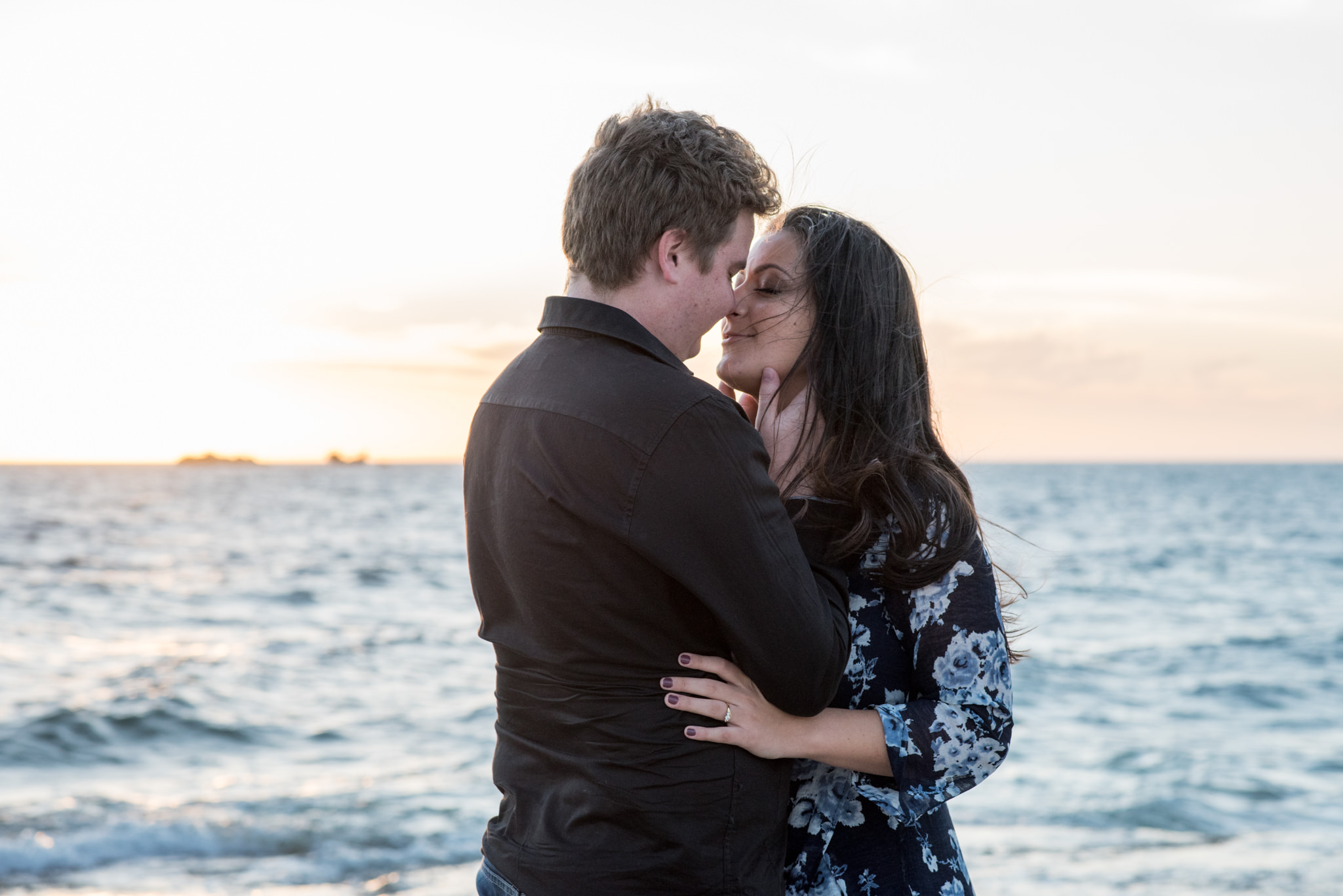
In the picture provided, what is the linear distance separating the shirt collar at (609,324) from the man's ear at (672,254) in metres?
0.11

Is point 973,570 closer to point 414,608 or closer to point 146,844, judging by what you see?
point 146,844

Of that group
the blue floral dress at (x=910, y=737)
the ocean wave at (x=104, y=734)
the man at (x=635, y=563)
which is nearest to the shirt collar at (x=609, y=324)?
the man at (x=635, y=563)

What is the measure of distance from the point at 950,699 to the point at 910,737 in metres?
0.10

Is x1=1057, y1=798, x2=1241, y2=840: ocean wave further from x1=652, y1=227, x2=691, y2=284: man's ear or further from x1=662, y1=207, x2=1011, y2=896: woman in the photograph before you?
x1=652, y1=227, x2=691, y2=284: man's ear

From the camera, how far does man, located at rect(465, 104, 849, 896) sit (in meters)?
1.64

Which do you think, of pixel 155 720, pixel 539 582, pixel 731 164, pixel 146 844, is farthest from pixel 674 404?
pixel 155 720

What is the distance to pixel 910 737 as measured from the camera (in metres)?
1.92

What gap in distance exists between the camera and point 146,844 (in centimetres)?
639

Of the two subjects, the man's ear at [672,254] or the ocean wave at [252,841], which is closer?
the man's ear at [672,254]

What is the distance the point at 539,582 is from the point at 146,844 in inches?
233

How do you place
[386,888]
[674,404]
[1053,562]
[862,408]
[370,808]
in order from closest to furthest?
[674,404]
[862,408]
[386,888]
[370,808]
[1053,562]

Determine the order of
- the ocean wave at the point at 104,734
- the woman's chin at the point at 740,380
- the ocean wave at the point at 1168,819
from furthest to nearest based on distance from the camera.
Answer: the ocean wave at the point at 104,734 → the ocean wave at the point at 1168,819 → the woman's chin at the point at 740,380

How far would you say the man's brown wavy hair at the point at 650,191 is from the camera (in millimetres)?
1846

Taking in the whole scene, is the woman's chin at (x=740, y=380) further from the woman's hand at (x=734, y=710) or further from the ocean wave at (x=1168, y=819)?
the ocean wave at (x=1168, y=819)
